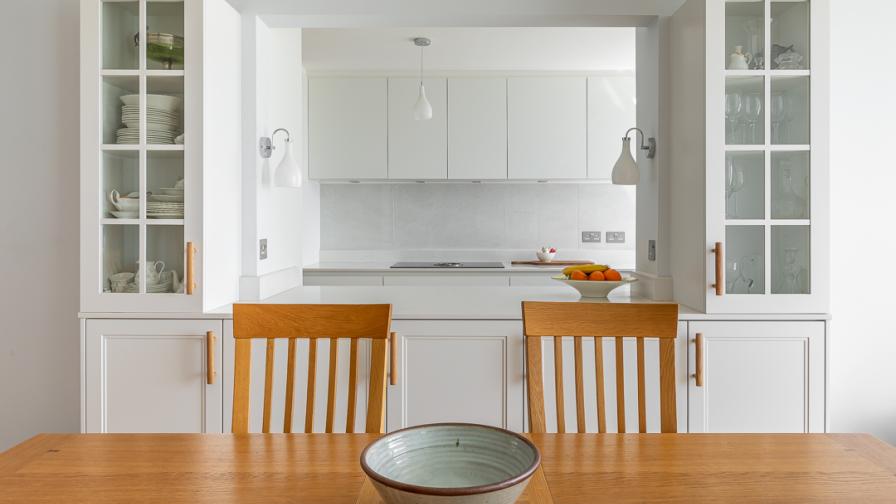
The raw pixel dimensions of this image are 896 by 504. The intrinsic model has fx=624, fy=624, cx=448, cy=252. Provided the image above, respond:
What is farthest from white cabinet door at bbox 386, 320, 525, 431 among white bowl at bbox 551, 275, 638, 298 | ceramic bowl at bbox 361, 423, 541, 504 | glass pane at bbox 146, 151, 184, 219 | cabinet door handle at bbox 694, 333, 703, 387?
ceramic bowl at bbox 361, 423, 541, 504

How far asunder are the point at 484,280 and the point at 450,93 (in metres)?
1.39

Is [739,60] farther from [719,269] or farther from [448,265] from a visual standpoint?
[448,265]

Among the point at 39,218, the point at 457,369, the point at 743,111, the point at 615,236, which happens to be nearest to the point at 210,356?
the point at 457,369

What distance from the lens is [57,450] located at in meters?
1.09

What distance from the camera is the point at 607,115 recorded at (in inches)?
177

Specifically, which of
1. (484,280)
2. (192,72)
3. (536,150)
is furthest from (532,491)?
(536,150)

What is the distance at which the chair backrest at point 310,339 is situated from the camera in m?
1.33

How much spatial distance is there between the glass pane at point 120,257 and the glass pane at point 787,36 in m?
2.29

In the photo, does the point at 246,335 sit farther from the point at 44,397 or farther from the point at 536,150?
the point at 536,150

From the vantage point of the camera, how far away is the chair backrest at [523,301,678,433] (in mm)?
1328

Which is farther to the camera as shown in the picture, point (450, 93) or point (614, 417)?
point (450, 93)

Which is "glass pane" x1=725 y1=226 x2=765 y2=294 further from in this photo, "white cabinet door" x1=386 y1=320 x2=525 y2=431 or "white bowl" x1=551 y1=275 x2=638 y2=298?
"white cabinet door" x1=386 y1=320 x2=525 y2=431

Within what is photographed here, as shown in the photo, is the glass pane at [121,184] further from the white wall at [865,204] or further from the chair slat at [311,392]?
the white wall at [865,204]

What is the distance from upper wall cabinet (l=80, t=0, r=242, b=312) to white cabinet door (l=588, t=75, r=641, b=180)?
9.76 feet
